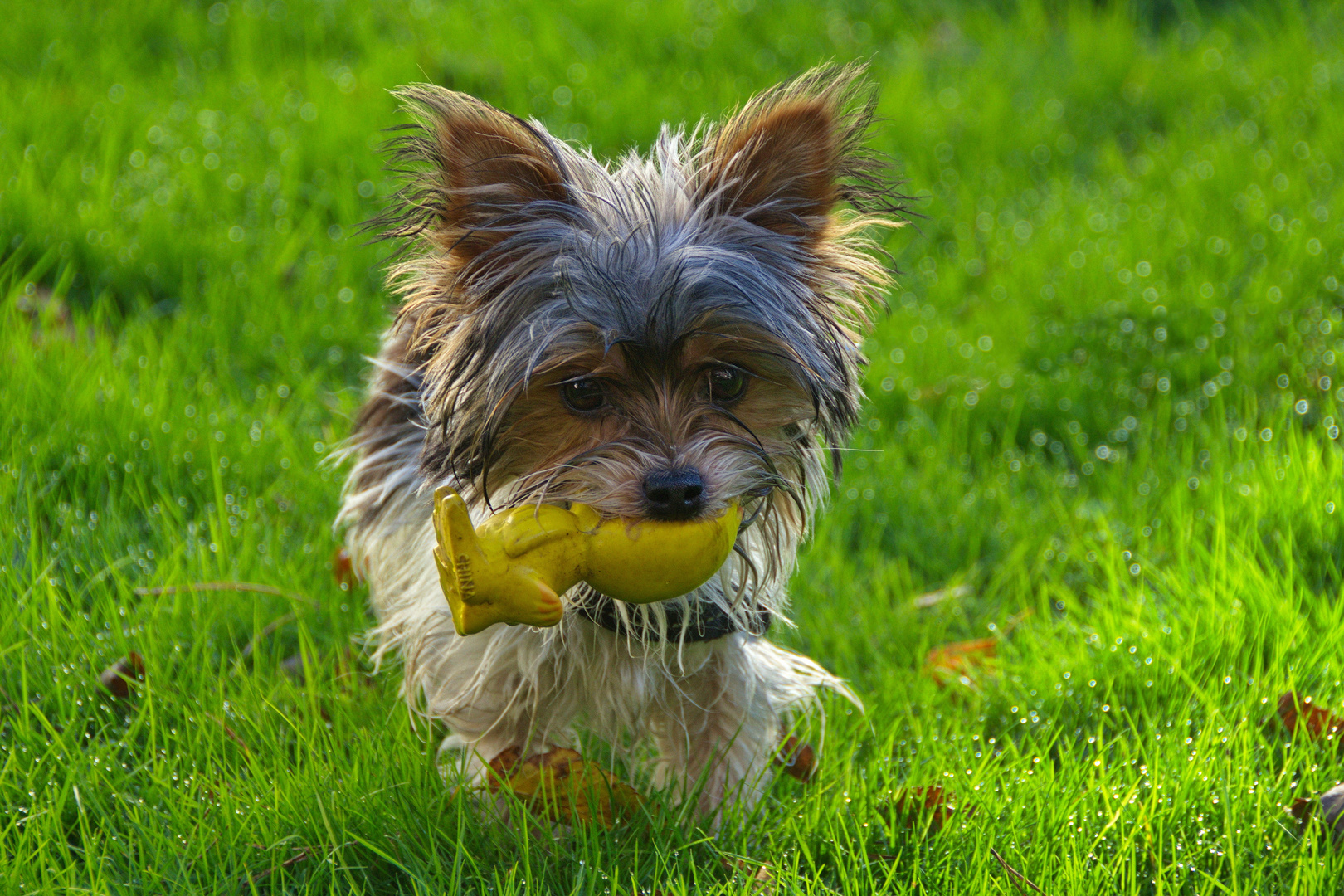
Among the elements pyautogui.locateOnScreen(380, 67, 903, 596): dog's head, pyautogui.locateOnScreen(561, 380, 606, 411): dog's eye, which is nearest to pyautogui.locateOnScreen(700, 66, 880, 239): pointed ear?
pyautogui.locateOnScreen(380, 67, 903, 596): dog's head

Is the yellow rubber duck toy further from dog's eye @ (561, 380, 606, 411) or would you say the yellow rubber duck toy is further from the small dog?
dog's eye @ (561, 380, 606, 411)

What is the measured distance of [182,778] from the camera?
295 cm

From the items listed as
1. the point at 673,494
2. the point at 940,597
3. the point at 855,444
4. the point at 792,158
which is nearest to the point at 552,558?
the point at 673,494

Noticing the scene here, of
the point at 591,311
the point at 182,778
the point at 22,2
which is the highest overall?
the point at 22,2

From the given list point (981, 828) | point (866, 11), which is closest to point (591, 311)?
point (981, 828)

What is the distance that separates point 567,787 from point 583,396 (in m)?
0.92

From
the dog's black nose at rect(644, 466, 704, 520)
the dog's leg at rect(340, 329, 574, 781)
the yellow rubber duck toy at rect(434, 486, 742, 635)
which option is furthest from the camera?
the dog's leg at rect(340, 329, 574, 781)

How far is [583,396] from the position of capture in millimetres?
2684

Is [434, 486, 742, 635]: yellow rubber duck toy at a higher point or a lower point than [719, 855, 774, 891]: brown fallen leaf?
higher

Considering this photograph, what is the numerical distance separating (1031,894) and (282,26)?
5818mm

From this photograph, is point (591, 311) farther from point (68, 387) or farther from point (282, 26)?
point (282, 26)

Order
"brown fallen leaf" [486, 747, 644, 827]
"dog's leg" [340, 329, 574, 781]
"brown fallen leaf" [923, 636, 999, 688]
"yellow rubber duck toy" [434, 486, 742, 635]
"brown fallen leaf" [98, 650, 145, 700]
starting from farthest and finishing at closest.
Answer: "brown fallen leaf" [923, 636, 999, 688]
"brown fallen leaf" [98, 650, 145, 700]
"dog's leg" [340, 329, 574, 781]
"brown fallen leaf" [486, 747, 644, 827]
"yellow rubber duck toy" [434, 486, 742, 635]

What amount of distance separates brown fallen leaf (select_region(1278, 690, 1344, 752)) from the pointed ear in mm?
1712

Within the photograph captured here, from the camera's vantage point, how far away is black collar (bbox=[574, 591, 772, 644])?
9.50 ft
